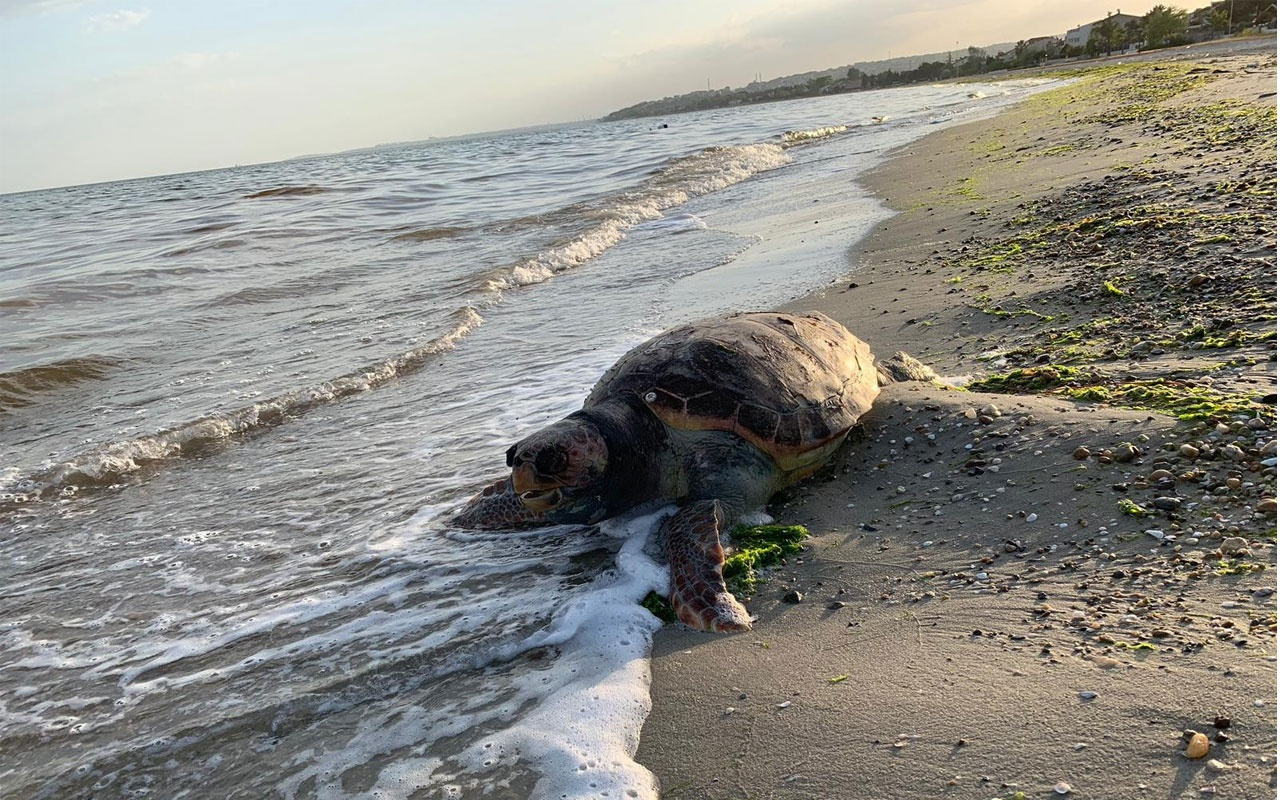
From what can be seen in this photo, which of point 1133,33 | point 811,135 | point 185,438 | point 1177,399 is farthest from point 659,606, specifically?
point 1133,33

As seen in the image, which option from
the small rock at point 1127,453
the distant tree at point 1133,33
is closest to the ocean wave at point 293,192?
the small rock at point 1127,453

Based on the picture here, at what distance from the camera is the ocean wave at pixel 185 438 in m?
6.43

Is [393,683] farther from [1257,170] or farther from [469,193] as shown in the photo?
[469,193]

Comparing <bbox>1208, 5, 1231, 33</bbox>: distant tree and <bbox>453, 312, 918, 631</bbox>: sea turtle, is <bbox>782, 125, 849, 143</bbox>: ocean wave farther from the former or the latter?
<bbox>1208, 5, 1231, 33</bbox>: distant tree

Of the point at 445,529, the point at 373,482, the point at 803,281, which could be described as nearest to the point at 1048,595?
the point at 445,529

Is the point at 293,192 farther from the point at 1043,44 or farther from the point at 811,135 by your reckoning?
the point at 1043,44

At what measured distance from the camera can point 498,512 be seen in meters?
4.80

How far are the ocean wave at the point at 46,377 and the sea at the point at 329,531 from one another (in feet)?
0.10

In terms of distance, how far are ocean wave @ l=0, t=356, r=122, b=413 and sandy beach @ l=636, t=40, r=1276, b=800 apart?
883 cm

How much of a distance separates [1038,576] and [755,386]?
187cm

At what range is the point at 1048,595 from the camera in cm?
314

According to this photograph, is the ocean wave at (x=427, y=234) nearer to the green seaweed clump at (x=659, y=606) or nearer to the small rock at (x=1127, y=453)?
the green seaweed clump at (x=659, y=606)

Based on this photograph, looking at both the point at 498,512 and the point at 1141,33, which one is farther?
the point at 1141,33

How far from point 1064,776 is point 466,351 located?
Answer: 315 inches
